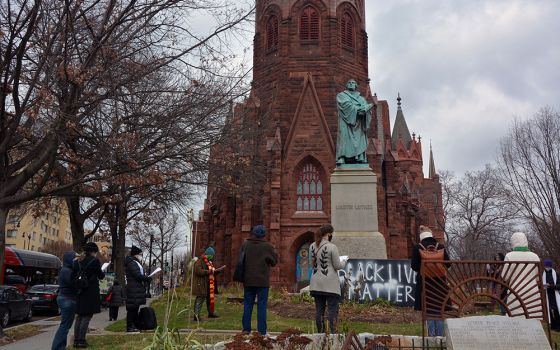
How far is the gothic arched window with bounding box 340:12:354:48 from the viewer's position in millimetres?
31156

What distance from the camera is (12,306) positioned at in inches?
654

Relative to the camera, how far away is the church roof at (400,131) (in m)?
52.6

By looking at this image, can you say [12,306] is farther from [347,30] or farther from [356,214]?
[347,30]

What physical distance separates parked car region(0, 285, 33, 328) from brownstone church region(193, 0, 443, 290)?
33.7 ft

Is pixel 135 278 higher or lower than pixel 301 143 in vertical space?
lower

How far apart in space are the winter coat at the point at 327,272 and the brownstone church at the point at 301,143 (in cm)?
1629

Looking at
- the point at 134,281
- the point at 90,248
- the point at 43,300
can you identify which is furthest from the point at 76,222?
the point at 90,248

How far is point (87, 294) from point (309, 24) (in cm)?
2550

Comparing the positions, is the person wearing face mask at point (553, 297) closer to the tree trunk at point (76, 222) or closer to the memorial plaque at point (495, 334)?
the memorial plaque at point (495, 334)

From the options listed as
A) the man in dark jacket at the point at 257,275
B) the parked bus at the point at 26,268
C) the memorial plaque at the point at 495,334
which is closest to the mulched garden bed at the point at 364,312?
the man in dark jacket at the point at 257,275

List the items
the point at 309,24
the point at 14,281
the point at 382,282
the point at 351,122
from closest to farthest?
1. the point at 382,282
2. the point at 351,122
3. the point at 14,281
4. the point at 309,24

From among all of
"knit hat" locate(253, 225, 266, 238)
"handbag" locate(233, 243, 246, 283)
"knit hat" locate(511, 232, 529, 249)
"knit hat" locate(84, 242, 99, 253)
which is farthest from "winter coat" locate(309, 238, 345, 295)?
"knit hat" locate(84, 242, 99, 253)

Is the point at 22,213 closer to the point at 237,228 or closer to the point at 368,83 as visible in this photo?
the point at 237,228

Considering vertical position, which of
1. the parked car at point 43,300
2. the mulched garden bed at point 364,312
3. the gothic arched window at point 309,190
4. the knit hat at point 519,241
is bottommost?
the parked car at point 43,300
